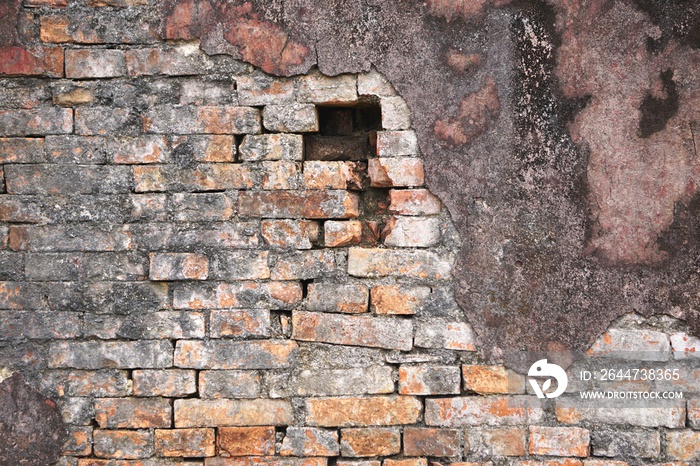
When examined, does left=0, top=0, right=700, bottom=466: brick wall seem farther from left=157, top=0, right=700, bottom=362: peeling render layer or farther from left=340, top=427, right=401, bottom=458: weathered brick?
left=157, top=0, right=700, bottom=362: peeling render layer

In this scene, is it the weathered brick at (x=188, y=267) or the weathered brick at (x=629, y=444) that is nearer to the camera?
the weathered brick at (x=629, y=444)

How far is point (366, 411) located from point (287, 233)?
728mm

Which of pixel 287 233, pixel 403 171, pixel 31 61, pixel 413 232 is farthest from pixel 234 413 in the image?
pixel 31 61

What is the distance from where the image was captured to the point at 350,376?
2.25 meters

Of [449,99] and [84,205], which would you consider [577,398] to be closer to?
[449,99]

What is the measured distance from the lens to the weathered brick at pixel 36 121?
2305 mm

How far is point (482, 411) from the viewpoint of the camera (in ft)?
7.26

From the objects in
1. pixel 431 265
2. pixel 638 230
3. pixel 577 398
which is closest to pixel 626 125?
pixel 638 230

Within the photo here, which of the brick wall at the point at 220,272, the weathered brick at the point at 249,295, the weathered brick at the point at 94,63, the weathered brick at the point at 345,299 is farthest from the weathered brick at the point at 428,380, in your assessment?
the weathered brick at the point at 94,63

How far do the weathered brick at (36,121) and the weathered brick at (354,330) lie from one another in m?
1.16

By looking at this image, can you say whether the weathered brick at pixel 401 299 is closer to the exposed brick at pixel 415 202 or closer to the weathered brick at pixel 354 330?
the weathered brick at pixel 354 330

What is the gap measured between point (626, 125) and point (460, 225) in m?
0.69

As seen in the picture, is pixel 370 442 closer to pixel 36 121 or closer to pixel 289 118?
pixel 289 118

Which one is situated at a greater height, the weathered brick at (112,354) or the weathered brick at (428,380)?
the weathered brick at (112,354)
